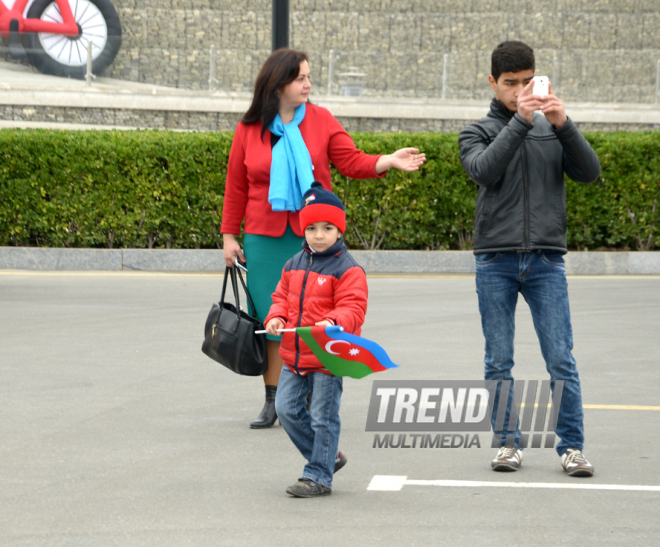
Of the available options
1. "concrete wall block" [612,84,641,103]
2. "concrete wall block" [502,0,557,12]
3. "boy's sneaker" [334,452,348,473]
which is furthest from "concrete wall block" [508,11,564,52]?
"boy's sneaker" [334,452,348,473]

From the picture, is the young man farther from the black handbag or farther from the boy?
the black handbag

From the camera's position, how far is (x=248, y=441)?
5.50 metres

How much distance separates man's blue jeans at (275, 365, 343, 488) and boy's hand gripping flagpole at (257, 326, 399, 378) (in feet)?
0.50

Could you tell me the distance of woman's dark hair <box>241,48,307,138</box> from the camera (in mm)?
5406

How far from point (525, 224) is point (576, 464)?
116 cm

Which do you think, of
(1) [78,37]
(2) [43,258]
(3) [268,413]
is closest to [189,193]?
(2) [43,258]

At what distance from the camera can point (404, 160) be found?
16.8 ft

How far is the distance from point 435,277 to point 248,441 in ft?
24.2

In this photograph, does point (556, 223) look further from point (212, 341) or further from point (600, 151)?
Answer: point (600, 151)

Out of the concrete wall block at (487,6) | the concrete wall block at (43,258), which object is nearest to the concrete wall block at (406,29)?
the concrete wall block at (487,6)

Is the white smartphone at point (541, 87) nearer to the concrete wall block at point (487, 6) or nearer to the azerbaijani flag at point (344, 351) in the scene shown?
the azerbaijani flag at point (344, 351)

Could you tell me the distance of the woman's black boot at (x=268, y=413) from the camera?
19.0ft

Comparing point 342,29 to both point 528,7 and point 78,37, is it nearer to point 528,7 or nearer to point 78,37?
point 528,7

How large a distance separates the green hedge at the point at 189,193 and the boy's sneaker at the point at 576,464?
28.6 ft
